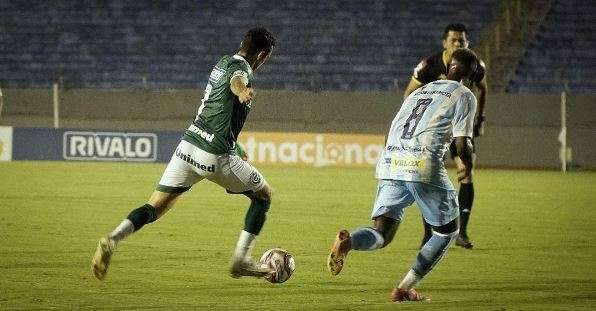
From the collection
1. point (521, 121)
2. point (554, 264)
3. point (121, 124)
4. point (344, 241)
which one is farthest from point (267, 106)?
point (344, 241)

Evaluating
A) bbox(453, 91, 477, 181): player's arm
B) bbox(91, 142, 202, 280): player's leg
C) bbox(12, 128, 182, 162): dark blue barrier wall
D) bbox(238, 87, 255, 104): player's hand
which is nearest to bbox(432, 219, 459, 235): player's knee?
bbox(453, 91, 477, 181): player's arm

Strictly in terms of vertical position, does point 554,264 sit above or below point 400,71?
above

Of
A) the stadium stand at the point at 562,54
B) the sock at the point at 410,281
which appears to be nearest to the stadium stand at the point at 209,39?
the stadium stand at the point at 562,54

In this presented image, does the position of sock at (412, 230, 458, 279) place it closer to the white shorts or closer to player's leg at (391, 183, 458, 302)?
player's leg at (391, 183, 458, 302)

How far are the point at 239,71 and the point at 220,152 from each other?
68 centimetres

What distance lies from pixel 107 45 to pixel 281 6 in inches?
196

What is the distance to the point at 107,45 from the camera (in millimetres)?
36000

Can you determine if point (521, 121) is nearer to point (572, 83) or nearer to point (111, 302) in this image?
point (572, 83)

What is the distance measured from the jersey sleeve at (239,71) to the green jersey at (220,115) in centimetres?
A: 5

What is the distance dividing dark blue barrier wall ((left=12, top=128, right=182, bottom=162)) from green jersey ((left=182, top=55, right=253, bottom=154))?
72.8 feet

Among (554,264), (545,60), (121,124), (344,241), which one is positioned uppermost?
(344,241)

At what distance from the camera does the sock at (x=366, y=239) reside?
8.89 meters

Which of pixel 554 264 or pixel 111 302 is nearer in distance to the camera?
pixel 111 302

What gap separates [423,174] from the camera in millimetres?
8797
